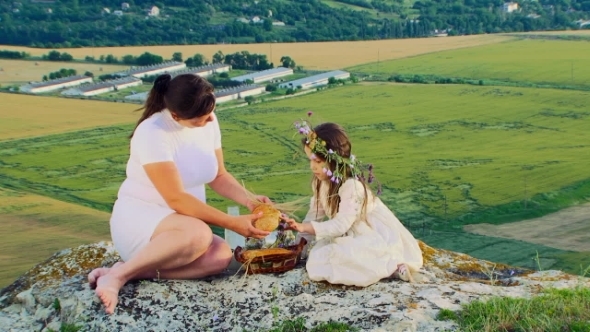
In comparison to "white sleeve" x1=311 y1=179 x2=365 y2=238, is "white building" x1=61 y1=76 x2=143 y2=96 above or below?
below

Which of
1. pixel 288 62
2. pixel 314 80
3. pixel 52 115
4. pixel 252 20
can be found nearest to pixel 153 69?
pixel 288 62

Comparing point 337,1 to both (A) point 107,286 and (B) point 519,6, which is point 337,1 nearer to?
(B) point 519,6

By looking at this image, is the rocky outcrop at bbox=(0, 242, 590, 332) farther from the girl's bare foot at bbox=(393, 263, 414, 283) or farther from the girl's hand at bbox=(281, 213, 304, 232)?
the girl's hand at bbox=(281, 213, 304, 232)

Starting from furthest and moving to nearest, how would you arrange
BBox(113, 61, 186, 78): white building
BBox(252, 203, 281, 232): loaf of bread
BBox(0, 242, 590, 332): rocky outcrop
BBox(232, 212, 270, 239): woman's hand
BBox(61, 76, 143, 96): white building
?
BBox(113, 61, 186, 78): white building, BBox(61, 76, 143, 96): white building, BBox(252, 203, 281, 232): loaf of bread, BBox(232, 212, 270, 239): woman's hand, BBox(0, 242, 590, 332): rocky outcrop

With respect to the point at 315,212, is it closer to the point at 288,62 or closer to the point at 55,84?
the point at 55,84

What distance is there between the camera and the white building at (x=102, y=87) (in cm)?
6212

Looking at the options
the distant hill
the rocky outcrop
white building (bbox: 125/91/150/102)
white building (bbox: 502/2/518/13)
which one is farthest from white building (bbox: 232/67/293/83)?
the rocky outcrop

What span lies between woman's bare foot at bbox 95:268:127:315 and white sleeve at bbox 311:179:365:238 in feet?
5.49

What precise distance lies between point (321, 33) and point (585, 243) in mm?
74004

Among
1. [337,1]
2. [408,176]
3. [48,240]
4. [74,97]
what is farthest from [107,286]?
[337,1]

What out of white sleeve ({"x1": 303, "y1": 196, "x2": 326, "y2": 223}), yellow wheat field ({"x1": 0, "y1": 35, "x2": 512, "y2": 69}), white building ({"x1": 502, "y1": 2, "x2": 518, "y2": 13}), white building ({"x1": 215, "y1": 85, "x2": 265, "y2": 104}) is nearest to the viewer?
white sleeve ({"x1": 303, "y1": 196, "x2": 326, "y2": 223})

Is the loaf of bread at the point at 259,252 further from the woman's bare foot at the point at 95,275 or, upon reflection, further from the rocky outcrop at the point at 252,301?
the woman's bare foot at the point at 95,275

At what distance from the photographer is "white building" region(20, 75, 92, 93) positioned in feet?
208

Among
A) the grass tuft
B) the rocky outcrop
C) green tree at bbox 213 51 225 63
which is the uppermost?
the grass tuft
